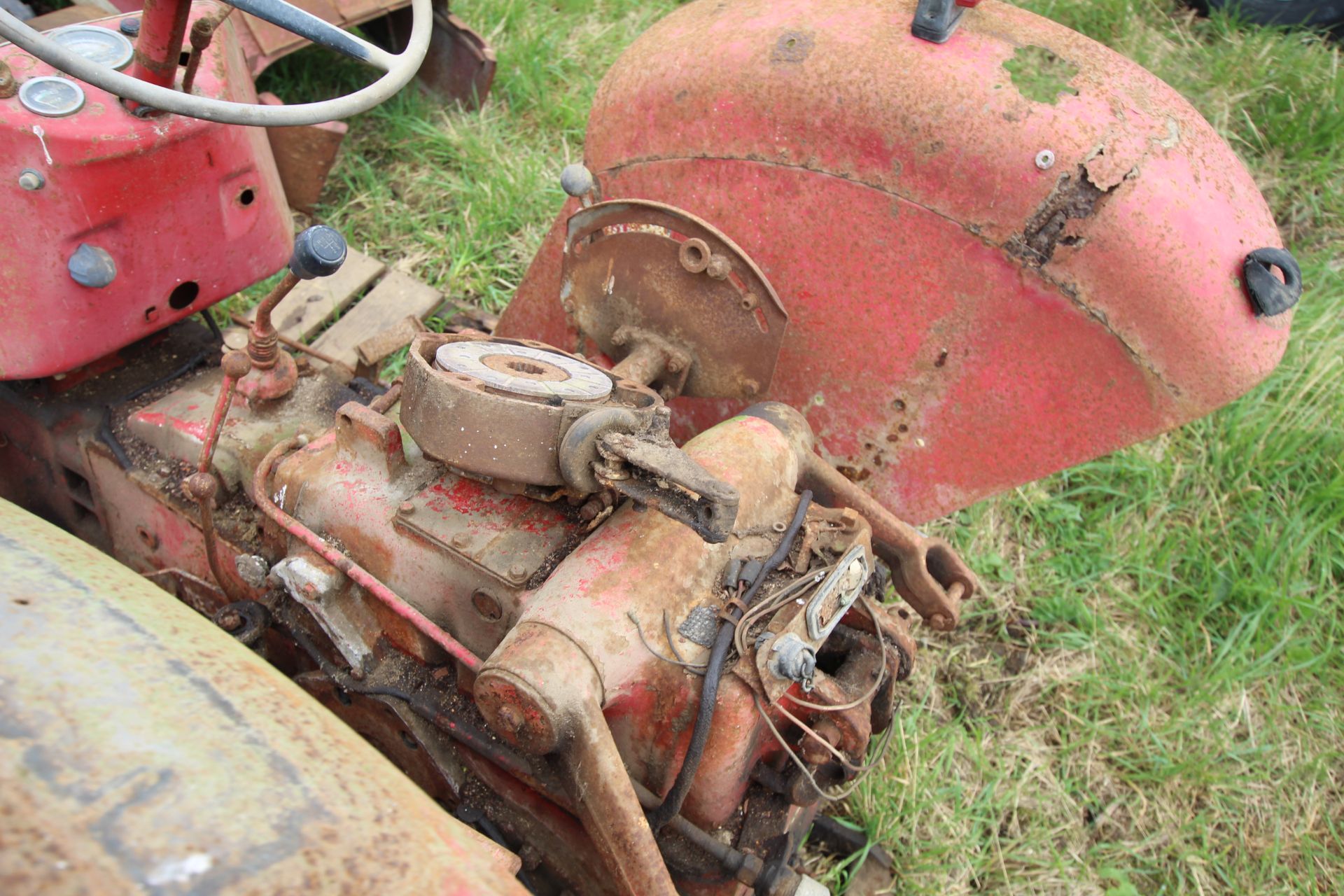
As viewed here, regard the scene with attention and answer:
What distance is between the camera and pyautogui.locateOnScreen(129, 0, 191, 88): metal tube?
5.14 feet

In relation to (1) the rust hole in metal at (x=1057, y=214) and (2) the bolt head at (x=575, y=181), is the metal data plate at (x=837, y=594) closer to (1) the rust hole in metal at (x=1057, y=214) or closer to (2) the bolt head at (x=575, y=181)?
(1) the rust hole in metal at (x=1057, y=214)

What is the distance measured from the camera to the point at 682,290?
6.13 ft

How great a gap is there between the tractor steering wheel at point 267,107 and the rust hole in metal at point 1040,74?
100 centimetres

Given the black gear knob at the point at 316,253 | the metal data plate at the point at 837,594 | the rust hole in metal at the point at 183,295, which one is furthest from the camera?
the rust hole in metal at the point at 183,295

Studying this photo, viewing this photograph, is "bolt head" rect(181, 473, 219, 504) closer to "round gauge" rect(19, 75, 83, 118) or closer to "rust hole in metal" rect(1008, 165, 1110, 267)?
"round gauge" rect(19, 75, 83, 118)

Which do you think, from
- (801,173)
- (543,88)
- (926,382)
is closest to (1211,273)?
(926,382)

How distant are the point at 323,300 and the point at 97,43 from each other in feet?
4.09

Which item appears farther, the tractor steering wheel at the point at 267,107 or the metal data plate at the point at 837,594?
the metal data plate at the point at 837,594

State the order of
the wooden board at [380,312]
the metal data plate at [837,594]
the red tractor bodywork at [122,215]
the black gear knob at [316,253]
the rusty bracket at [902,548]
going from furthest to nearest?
the wooden board at [380,312], the rusty bracket at [902,548], the red tractor bodywork at [122,215], the black gear knob at [316,253], the metal data plate at [837,594]

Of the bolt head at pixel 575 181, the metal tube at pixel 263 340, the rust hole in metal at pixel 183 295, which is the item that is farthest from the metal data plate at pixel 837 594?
the rust hole in metal at pixel 183 295

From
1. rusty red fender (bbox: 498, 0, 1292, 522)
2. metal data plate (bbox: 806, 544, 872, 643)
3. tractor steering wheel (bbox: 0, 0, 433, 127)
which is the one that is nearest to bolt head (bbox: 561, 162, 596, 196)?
rusty red fender (bbox: 498, 0, 1292, 522)

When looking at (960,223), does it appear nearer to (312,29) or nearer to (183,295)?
(312,29)

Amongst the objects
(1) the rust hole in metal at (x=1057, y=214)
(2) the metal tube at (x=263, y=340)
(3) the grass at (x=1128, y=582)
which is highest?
(1) the rust hole in metal at (x=1057, y=214)

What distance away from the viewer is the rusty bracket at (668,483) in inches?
53.7
